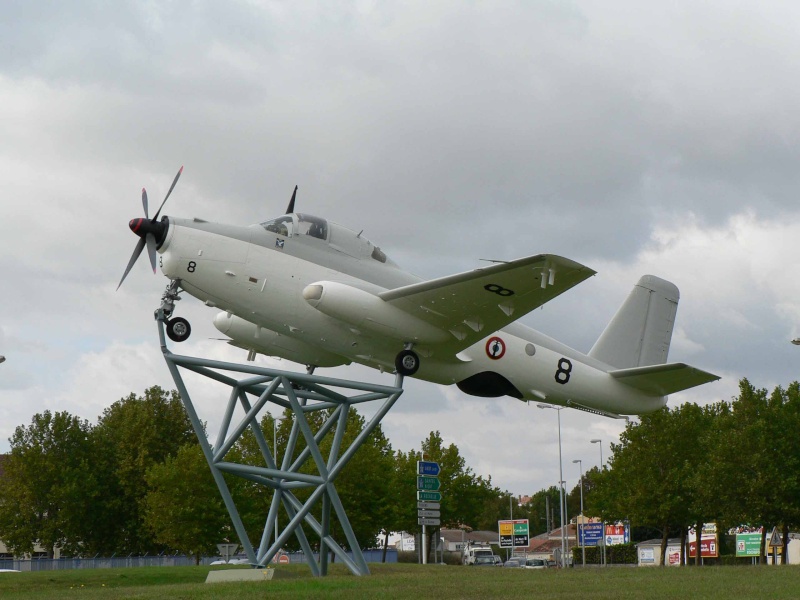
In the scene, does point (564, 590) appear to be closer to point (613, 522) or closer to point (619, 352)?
point (619, 352)

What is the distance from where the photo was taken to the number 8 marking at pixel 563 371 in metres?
29.7

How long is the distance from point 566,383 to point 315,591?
12.1 metres

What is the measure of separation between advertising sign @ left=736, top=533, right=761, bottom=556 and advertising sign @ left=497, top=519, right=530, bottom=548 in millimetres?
19701

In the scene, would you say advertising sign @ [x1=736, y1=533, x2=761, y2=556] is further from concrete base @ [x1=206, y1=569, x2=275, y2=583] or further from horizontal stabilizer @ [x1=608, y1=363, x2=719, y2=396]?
concrete base @ [x1=206, y1=569, x2=275, y2=583]

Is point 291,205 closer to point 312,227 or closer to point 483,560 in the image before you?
point 312,227

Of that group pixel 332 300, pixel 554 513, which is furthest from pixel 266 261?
pixel 554 513

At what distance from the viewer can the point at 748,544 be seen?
7088cm

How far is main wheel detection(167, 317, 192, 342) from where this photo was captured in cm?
2697

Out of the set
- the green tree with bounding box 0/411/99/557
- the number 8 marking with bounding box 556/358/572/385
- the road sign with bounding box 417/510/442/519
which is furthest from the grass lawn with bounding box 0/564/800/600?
the green tree with bounding box 0/411/99/557

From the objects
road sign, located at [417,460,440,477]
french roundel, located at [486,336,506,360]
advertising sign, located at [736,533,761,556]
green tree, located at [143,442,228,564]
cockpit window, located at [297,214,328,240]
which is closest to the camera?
cockpit window, located at [297,214,328,240]

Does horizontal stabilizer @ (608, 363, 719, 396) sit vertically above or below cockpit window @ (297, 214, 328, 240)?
below

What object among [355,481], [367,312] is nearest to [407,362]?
[367,312]

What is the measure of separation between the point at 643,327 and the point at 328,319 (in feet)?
38.3

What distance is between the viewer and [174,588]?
22172 millimetres
